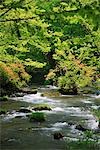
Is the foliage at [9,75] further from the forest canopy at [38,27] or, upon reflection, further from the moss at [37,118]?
the moss at [37,118]

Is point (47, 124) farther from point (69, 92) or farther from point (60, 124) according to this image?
point (69, 92)

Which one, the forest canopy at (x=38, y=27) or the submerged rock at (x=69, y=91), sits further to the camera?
the submerged rock at (x=69, y=91)

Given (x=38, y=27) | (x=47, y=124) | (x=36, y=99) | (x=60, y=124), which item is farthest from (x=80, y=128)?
(x=36, y=99)

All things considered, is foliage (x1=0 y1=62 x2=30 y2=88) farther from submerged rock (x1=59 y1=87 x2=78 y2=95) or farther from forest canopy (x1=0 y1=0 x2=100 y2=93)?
submerged rock (x1=59 y1=87 x2=78 y2=95)

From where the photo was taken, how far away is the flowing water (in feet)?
36.6

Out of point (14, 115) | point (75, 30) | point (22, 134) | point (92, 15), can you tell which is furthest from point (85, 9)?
point (75, 30)

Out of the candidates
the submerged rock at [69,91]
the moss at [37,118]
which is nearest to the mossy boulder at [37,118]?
the moss at [37,118]

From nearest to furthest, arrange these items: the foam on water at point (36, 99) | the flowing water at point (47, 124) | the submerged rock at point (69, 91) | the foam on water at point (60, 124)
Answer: the flowing water at point (47, 124) → the foam on water at point (60, 124) → the foam on water at point (36, 99) → the submerged rock at point (69, 91)

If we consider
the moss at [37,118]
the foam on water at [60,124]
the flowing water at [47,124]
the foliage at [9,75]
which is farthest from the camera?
the foliage at [9,75]

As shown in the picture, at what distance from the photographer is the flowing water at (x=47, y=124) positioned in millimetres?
11141

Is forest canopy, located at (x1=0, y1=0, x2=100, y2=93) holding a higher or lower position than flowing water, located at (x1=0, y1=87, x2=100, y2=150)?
higher

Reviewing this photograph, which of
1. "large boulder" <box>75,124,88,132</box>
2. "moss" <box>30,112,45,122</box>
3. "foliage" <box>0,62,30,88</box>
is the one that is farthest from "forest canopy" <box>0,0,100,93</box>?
"large boulder" <box>75,124,88,132</box>

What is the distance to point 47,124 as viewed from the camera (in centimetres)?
1434

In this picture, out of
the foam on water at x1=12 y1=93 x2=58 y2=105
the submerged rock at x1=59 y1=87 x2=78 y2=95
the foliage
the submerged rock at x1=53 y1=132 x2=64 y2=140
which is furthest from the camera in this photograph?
the submerged rock at x1=59 y1=87 x2=78 y2=95
